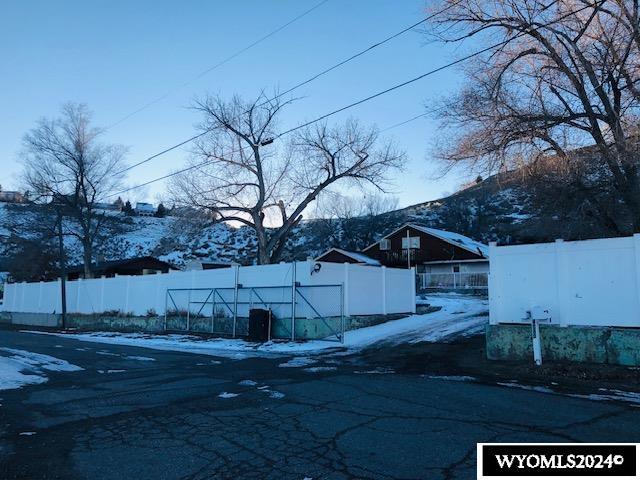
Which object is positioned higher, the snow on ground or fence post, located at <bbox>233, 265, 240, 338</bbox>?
fence post, located at <bbox>233, 265, 240, 338</bbox>

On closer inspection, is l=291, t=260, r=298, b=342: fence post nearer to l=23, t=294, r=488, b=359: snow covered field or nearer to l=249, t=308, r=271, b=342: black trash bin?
A: l=23, t=294, r=488, b=359: snow covered field

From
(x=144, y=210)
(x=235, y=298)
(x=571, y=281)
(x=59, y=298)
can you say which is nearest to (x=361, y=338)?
(x=235, y=298)

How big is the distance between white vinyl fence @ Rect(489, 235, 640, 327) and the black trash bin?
9418 millimetres

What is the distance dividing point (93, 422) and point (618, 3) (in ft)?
59.5

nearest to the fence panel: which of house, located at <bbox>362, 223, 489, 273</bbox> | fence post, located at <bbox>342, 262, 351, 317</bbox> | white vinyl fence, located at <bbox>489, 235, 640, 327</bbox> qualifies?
house, located at <bbox>362, 223, 489, 273</bbox>

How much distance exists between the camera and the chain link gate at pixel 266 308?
20328mm

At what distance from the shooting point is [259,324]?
20.5 meters

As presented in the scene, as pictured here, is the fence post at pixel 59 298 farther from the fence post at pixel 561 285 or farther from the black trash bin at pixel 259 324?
the fence post at pixel 561 285

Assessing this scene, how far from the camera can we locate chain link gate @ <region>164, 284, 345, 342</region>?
20328 millimetres

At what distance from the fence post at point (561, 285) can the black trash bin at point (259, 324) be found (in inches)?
431

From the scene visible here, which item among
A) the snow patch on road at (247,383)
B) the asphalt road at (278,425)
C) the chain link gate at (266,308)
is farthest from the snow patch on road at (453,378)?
the chain link gate at (266,308)

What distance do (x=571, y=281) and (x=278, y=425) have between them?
8806mm

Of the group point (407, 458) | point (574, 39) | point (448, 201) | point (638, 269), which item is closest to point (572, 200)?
point (574, 39)

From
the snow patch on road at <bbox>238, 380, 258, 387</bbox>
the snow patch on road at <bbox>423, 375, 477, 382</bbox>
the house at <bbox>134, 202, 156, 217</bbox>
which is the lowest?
the snow patch on road at <bbox>423, 375, 477, 382</bbox>
